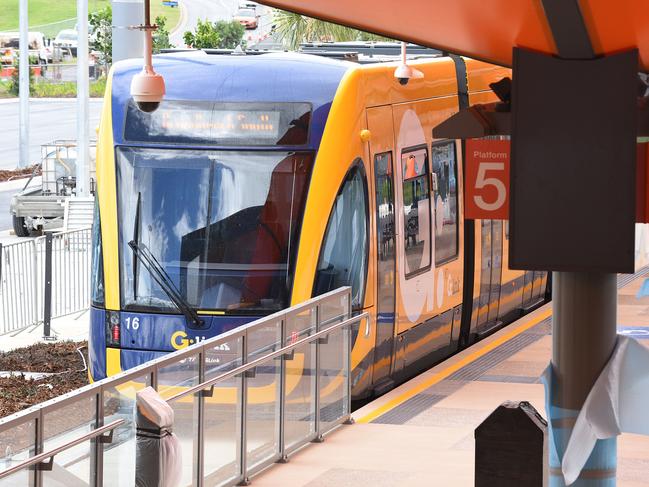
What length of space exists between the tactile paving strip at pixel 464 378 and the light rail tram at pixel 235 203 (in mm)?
555

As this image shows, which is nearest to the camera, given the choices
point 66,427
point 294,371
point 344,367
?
point 66,427

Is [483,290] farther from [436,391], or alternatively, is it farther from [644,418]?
[644,418]

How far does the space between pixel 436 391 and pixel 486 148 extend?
6802mm

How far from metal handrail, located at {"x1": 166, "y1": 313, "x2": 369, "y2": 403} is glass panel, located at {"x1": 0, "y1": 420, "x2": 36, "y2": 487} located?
5.93ft

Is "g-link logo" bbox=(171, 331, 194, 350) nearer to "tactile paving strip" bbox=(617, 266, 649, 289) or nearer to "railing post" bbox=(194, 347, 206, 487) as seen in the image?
"railing post" bbox=(194, 347, 206, 487)

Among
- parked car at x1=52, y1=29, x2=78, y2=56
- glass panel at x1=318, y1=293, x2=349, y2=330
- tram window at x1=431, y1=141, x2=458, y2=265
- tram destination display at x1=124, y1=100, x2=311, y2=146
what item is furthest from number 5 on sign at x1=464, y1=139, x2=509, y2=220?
parked car at x1=52, y1=29, x2=78, y2=56

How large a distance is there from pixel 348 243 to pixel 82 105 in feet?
56.4

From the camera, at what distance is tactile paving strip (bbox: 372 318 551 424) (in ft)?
42.1

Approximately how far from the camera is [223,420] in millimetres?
10094

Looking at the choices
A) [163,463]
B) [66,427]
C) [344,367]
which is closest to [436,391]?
[344,367]

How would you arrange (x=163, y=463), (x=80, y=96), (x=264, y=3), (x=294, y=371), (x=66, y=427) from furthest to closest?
(x=80, y=96)
(x=294, y=371)
(x=163, y=463)
(x=66, y=427)
(x=264, y=3)

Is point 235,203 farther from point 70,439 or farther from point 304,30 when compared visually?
point 304,30

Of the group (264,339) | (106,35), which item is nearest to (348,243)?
(264,339)

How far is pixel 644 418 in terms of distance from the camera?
6.85m
